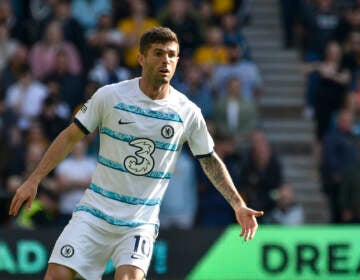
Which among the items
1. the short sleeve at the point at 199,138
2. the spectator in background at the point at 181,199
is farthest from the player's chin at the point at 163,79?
the spectator in background at the point at 181,199

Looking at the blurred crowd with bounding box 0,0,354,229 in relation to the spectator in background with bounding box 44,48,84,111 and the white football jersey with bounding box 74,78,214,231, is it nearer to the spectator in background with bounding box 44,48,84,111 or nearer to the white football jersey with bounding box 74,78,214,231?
the spectator in background with bounding box 44,48,84,111

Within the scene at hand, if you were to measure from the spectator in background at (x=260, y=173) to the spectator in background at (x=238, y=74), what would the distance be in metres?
1.09

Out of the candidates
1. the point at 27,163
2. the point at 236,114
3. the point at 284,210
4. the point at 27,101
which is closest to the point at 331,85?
the point at 236,114

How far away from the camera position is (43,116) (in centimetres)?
1428

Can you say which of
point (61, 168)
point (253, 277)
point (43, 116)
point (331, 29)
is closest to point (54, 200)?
point (61, 168)

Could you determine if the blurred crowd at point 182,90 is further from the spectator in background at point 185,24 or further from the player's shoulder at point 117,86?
the player's shoulder at point 117,86

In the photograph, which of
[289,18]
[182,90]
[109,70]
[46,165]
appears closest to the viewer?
[46,165]

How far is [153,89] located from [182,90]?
6920mm

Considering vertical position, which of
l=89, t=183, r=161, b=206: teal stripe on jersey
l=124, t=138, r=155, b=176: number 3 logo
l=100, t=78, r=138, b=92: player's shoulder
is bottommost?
l=89, t=183, r=161, b=206: teal stripe on jersey

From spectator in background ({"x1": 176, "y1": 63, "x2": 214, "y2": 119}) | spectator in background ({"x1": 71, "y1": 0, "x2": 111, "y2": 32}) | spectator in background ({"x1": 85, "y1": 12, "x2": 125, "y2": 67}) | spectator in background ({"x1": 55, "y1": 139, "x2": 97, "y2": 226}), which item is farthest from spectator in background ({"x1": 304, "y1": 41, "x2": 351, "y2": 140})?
spectator in background ({"x1": 55, "y1": 139, "x2": 97, "y2": 226})

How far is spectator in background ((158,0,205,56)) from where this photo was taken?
15523 millimetres

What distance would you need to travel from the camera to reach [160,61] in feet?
25.1

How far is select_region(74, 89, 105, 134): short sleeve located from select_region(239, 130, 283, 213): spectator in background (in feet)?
21.1

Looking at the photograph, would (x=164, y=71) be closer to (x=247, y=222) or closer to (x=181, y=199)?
(x=247, y=222)
